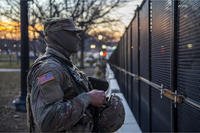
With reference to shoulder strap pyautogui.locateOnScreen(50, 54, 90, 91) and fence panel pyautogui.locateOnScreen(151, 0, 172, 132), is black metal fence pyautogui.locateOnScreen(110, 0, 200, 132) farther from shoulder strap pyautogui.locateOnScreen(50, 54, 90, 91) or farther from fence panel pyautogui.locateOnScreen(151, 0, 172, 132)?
shoulder strap pyautogui.locateOnScreen(50, 54, 90, 91)

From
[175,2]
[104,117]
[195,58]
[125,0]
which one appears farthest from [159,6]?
[125,0]

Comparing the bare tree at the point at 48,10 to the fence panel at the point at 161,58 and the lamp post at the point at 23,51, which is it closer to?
the lamp post at the point at 23,51

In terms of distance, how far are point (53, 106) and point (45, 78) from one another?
186 millimetres

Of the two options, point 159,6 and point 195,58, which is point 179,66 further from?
point 159,6

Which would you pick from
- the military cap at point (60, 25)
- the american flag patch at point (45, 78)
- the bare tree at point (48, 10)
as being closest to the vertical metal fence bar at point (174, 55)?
the military cap at point (60, 25)

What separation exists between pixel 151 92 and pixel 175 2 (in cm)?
246

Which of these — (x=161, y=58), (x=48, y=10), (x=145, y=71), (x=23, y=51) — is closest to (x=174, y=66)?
(x=161, y=58)

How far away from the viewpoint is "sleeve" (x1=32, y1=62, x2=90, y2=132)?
128 inches

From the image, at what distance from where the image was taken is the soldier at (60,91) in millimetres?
3262

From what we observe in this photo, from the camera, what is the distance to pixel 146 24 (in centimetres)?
840

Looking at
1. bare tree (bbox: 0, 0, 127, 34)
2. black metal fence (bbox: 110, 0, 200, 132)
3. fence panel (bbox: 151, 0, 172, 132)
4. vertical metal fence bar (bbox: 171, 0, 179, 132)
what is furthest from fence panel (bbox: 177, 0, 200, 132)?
→ bare tree (bbox: 0, 0, 127, 34)

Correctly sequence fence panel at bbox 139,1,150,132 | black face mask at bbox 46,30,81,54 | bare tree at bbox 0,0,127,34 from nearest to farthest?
black face mask at bbox 46,30,81,54 < fence panel at bbox 139,1,150,132 < bare tree at bbox 0,0,127,34

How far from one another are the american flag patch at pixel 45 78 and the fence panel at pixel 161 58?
8.98 feet

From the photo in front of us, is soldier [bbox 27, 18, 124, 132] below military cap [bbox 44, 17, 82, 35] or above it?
below
